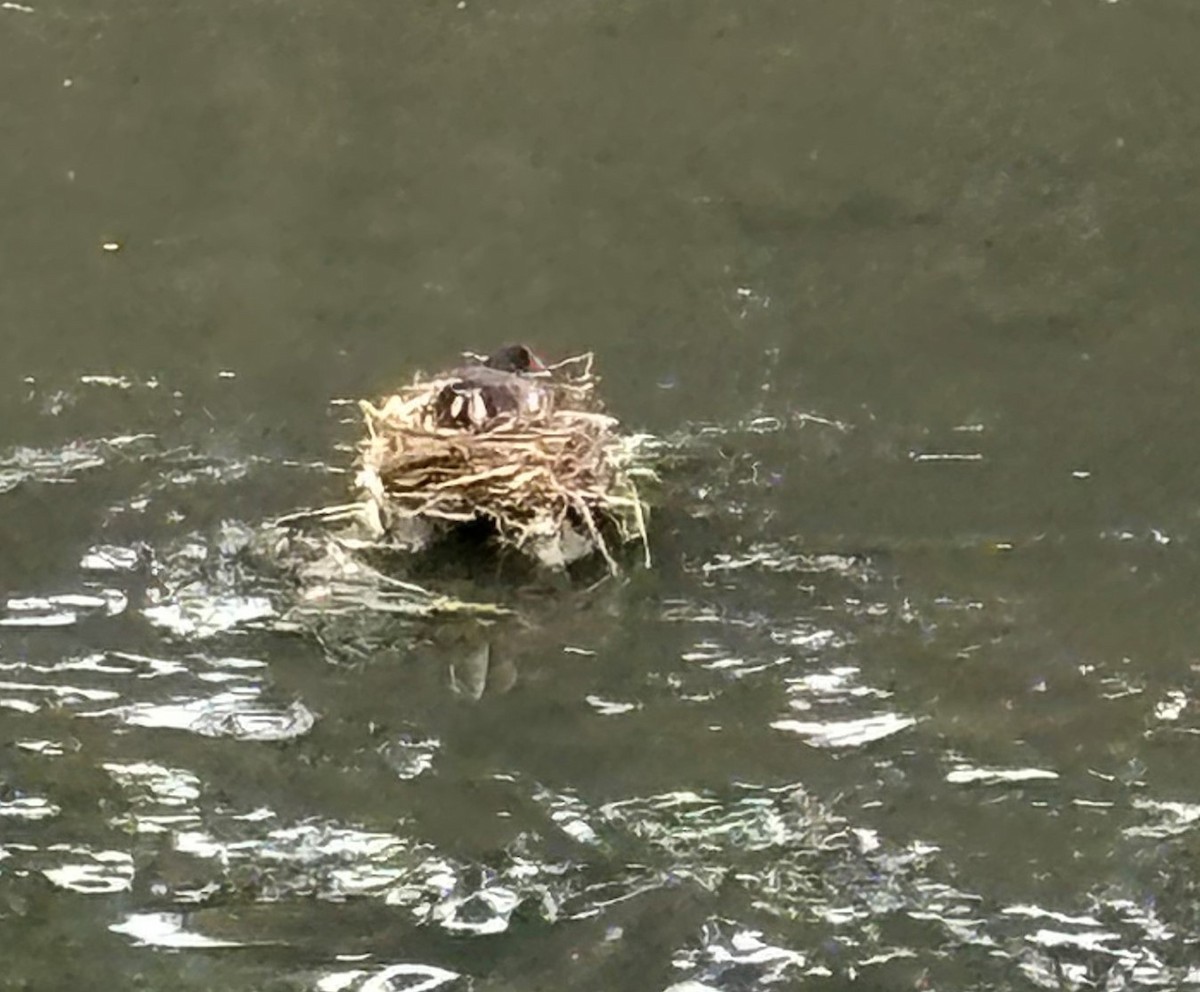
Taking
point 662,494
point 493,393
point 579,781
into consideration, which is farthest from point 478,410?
point 579,781

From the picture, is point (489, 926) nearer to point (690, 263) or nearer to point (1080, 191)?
point (690, 263)

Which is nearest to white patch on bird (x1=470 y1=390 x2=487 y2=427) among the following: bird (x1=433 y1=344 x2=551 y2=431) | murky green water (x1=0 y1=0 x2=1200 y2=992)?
bird (x1=433 y1=344 x2=551 y2=431)

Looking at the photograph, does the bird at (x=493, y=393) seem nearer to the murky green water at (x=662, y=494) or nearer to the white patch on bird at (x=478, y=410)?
the white patch on bird at (x=478, y=410)

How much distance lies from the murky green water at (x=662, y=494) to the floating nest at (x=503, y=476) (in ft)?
0.19

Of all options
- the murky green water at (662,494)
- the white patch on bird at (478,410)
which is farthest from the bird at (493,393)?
the murky green water at (662,494)

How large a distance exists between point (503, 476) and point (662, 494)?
18 cm

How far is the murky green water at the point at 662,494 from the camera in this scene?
1.38 m

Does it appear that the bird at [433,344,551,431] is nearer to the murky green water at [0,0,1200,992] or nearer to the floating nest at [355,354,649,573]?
the floating nest at [355,354,649,573]

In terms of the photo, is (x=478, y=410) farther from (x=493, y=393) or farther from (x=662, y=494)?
(x=662, y=494)

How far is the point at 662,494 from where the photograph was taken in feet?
5.58

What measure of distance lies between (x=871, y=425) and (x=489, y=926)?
0.69 meters

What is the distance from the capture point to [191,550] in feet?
5.40

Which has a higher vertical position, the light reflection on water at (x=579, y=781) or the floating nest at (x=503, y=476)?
the floating nest at (x=503, y=476)

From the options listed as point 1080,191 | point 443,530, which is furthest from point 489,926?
point 1080,191
